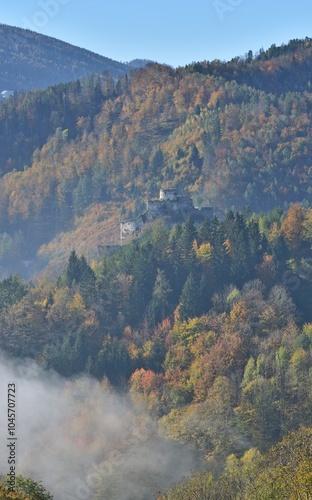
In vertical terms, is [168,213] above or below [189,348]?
above

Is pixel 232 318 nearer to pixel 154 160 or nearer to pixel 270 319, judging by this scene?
pixel 270 319

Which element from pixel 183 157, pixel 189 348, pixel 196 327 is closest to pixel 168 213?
pixel 196 327

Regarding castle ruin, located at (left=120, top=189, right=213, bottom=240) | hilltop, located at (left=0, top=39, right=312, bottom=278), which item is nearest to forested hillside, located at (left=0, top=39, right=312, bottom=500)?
castle ruin, located at (left=120, top=189, right=213, bottom=240)

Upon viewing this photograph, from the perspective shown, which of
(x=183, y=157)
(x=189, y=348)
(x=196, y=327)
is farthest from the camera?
(x=183, y=157)

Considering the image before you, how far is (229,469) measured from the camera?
74.8 meters

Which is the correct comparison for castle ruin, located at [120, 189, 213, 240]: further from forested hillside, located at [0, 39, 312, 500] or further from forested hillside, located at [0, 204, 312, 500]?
forested hillside, located at [0, 39, 312, 500]

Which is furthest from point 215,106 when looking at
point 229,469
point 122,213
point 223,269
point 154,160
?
point 229,469

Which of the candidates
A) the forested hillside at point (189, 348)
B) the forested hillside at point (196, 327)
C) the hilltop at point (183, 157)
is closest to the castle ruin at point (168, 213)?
the forested hillside at point (196, 327)

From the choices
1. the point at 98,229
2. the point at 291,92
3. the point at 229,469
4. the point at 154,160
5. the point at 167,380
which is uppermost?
the point at 291,92

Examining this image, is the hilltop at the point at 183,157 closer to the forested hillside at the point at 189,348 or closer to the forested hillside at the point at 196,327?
the forested hillside at the point at 189,348

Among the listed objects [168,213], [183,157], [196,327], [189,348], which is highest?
[183,157]

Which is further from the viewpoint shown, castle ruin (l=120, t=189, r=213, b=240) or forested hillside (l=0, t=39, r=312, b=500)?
castle ruin (l=120, t=189, r=213, b=240)

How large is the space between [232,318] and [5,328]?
21.2 m

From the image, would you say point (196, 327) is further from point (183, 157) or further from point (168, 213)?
point (183, 157)
